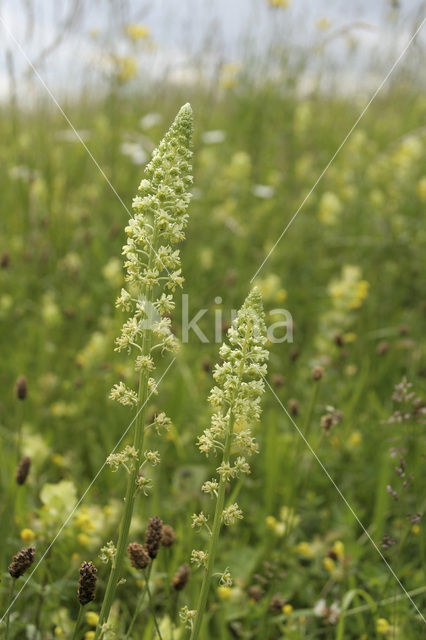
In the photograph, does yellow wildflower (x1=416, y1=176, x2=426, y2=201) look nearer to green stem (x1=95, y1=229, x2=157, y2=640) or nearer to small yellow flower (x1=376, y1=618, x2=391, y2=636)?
small yellow flower (x1=376, y1=618, x2=391, y2=636)

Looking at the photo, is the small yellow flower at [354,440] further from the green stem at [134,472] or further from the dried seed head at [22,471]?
the green stem at [134,472]

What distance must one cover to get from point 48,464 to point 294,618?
146 centimetres

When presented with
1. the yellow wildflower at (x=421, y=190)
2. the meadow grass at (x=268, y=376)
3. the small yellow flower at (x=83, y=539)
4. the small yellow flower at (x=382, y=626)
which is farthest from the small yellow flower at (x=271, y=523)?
the yellow wildflower at (x=421, y=190)

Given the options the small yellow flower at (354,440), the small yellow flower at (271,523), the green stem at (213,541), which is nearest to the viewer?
the green stem at (213,541)

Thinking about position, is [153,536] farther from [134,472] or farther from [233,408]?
[233,408]

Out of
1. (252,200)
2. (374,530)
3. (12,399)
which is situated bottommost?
(374,530)

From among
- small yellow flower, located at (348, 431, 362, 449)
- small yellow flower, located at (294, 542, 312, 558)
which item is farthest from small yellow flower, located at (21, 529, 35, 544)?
small yellow flower, located at (348, 431, 362, 449)

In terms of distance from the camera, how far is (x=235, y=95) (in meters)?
7.23

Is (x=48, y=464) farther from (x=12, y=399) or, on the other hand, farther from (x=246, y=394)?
(x=246, y=394)

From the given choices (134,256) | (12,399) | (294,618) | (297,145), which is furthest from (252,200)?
(134,256)

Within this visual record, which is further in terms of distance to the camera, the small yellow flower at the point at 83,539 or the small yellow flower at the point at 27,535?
the small yellow flower at the point at 83,539

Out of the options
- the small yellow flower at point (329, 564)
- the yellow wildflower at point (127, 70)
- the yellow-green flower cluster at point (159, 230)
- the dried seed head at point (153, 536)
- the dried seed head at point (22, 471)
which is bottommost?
the small yellow flower at point (329, 564)

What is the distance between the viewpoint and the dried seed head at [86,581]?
53.2 inches

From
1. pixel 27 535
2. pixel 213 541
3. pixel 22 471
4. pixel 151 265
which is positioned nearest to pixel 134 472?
pixel 213 541
